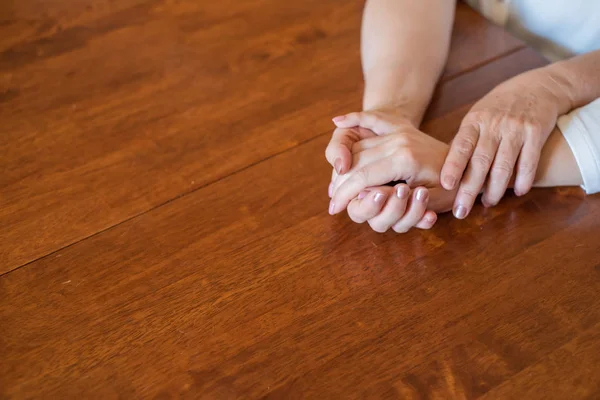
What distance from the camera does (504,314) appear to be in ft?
2.18

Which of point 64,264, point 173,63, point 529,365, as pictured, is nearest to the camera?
point 529,365

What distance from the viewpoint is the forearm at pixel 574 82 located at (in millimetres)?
840

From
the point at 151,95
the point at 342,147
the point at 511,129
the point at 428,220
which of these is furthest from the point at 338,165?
the point at 151,95

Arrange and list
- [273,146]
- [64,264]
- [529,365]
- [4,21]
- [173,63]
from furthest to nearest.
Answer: [4,21], [173,63], [273,146], [64,264], [529,365]

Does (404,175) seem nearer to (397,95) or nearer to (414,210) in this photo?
(414,210)

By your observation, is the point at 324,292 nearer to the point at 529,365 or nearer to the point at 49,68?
the point at 529,365

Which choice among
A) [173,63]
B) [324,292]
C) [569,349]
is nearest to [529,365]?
[569,349]

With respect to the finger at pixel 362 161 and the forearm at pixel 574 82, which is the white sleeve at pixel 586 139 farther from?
the finger at pixel 362 161

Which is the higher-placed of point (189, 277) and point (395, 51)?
point (395, 51)

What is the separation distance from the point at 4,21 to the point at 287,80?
55 cm

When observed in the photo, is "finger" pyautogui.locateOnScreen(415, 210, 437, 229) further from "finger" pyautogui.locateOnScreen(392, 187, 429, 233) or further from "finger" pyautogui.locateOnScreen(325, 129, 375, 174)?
"finger" pyautogui.locateOnScreen(325, 129, 375, 174)

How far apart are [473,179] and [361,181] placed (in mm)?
146

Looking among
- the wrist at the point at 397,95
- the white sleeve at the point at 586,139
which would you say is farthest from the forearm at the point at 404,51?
the white sleeve at the point at 586,139

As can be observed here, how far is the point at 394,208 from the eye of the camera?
0.72 metres
